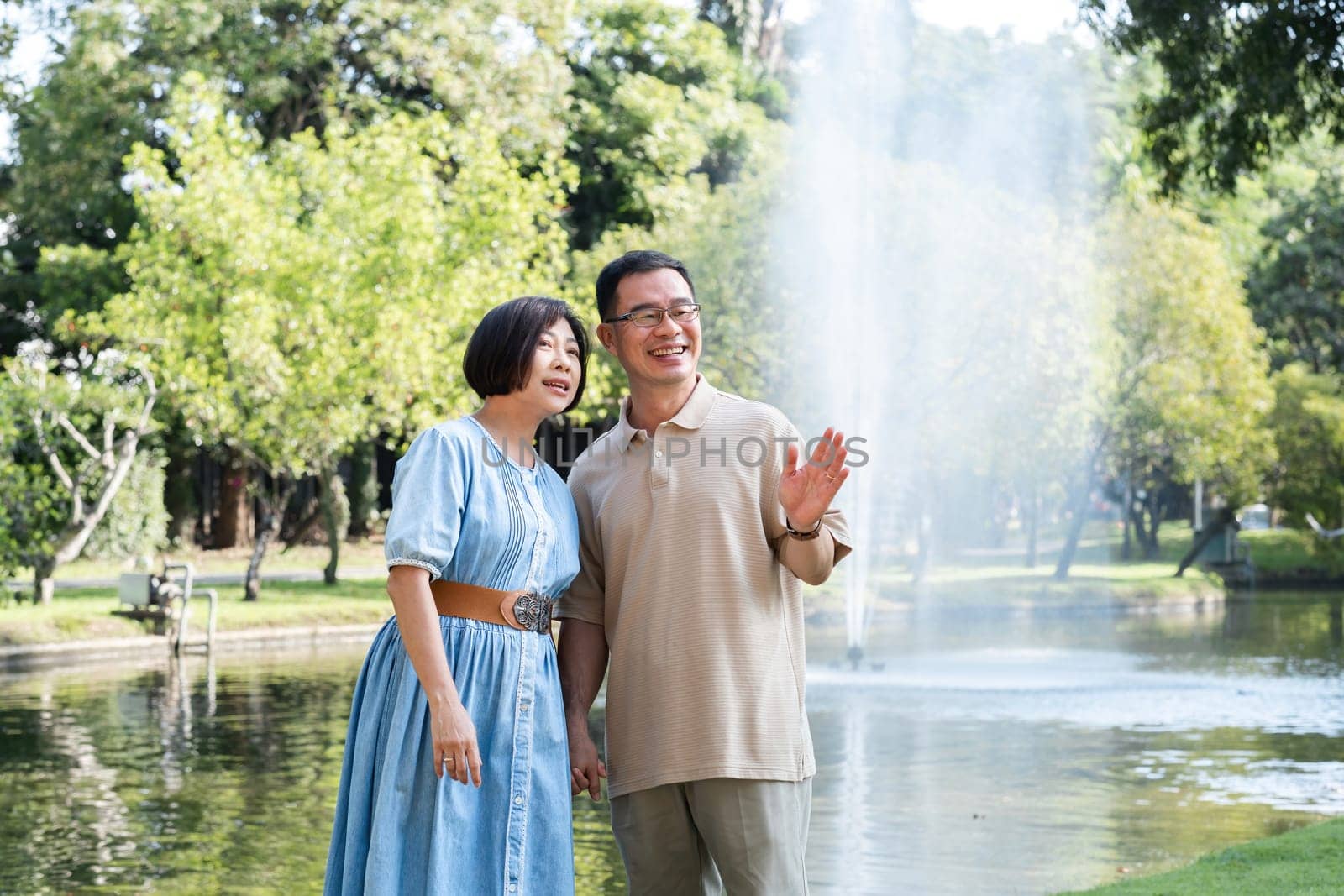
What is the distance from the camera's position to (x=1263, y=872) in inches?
222

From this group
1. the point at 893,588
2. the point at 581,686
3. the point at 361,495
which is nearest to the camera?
the point at 581,686

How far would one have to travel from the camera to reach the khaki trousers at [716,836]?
311cm

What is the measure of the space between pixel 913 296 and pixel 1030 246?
2.27 m

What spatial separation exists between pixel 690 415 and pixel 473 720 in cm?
79

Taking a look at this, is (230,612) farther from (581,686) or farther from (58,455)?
(581,686)

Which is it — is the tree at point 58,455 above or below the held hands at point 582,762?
above

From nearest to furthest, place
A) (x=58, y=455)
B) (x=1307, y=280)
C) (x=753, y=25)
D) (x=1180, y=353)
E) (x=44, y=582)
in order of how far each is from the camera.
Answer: (x=44, y=582)
(x=58, y=455)
(x=753, y=25)
(x=1180, y=353)
(x=1307, y=280)

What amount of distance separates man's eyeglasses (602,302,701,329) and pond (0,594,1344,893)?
3723 mm

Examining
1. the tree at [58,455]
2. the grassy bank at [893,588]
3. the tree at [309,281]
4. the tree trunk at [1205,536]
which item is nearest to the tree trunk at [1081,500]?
the grassy bank at [893,588]

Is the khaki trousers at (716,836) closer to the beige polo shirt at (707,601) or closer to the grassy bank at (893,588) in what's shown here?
the beige polo shirt at (707,601)

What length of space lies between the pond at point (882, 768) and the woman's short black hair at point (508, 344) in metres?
3.82

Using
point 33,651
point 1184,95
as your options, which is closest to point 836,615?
point 33,651

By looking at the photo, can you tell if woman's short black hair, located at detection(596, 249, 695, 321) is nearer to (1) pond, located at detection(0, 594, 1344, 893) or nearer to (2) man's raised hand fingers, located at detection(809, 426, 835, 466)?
(2) man's raised hand fingers, located at detection(809, 426, 835, 466)

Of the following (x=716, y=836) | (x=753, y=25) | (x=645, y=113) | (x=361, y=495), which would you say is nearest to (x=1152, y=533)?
(x=753, y=25)
